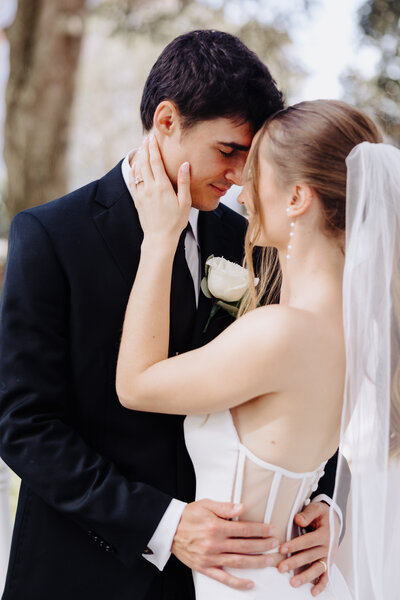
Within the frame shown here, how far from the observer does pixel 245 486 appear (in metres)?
1.84

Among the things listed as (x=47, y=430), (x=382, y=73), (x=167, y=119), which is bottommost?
(x=47, y=430)

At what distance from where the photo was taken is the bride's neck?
5.92 feet

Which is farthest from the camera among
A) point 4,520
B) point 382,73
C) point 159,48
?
point 159,48

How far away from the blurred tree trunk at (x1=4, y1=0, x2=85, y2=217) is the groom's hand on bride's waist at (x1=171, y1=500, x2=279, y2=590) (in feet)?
19.3

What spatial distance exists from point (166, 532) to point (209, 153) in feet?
3.82

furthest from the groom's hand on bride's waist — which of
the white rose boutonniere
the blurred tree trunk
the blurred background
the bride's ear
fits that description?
Answer: the blurred tree trunk

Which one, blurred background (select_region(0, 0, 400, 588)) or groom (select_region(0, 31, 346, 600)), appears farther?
blurred background (select_region(0, 0, 400, 588))

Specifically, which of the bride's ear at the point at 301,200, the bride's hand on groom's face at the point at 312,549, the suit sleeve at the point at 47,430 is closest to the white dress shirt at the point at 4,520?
the suit sleeve at the point at 47,430

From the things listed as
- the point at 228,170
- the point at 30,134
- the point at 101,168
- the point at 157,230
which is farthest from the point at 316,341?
the point at 101,168

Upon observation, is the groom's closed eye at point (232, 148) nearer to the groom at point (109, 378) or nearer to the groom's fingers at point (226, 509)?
the groom at point (109, 378)

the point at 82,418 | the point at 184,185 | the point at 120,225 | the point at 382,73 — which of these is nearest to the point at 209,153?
the point at 184,185

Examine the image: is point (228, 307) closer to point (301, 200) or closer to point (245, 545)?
point (301, 200)

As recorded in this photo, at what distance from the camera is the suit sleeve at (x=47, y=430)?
188cm

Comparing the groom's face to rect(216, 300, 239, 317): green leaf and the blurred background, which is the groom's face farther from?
the blurred background
